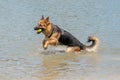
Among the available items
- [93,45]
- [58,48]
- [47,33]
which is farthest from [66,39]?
[93,45]

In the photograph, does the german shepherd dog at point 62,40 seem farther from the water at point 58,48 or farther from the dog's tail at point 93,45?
the water at point 58,48

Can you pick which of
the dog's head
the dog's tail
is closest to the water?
the dog's tail

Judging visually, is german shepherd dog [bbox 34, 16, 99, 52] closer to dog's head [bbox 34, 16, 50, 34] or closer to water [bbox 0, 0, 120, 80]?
dog's head [bbox 34, 16, 50, 34]

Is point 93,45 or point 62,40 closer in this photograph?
point 93,45

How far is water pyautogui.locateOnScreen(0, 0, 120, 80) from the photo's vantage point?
871cm

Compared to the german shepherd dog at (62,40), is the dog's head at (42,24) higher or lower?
higher

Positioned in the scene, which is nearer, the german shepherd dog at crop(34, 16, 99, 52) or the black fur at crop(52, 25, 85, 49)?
the german shepherd dog at crop(34, 16, 99, 52)

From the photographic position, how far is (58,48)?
11422 millimetres

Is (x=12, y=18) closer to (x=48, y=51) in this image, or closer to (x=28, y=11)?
(x=28, y=11)

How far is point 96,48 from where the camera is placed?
449 inches

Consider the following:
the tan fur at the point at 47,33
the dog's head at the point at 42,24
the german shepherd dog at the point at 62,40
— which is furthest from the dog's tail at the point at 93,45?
the dog's head at the point at 42,24

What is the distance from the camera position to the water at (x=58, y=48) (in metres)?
8.71

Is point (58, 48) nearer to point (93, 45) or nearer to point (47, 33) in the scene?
point (47, 33)

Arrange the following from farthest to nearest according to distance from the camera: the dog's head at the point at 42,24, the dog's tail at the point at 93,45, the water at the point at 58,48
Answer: the dog's tail at the point at 93,45
the dog's head at the point at 42,24
the water at the point at 58,48
